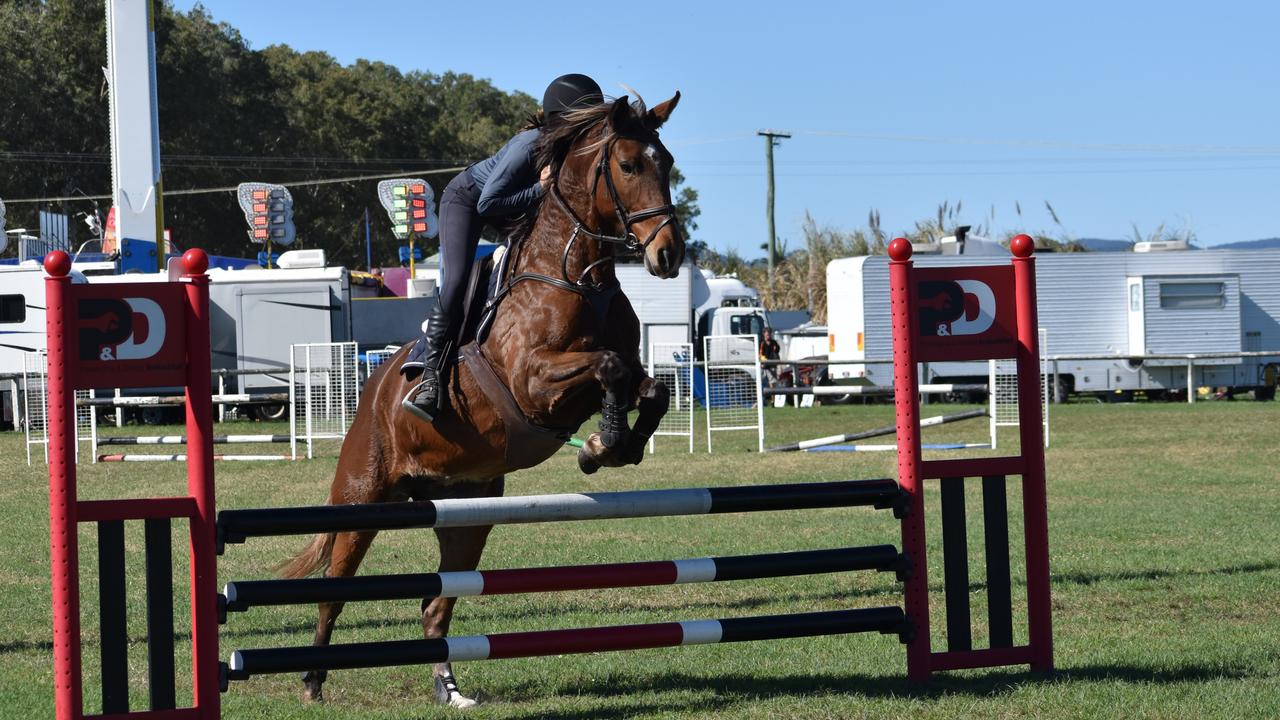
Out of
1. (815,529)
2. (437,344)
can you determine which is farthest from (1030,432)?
(815,529)

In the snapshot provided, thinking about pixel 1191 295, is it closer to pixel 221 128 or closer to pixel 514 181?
pixel 514 181

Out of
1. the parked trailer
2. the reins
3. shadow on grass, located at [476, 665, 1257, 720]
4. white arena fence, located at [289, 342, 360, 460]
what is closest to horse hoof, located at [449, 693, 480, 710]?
shadow on grass, located at [476, 665, 1257, 720]

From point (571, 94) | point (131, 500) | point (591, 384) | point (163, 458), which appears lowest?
point (163, 458)

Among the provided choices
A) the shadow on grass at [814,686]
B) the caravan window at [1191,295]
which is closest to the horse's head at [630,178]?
the shadow on grass at [814,686]

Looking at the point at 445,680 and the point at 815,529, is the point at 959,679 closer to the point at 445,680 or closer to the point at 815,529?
the point at 445,680

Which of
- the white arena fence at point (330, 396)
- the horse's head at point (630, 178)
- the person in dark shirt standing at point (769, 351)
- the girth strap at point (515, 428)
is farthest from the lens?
the person in dark shirt standing at point (769, 351)

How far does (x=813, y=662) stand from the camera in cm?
609

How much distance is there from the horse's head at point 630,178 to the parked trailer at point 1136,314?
913 inches

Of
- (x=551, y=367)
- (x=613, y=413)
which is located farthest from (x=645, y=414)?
(x=551, y=367)

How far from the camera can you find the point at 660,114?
5438mm

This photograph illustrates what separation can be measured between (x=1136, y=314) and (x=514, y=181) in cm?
2582

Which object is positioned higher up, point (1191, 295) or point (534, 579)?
point (1191, 295)

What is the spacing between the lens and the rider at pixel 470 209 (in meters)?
5.88

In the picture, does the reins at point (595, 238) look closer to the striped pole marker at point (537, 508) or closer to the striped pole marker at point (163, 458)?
the striped pole marker at point (537, 508)
